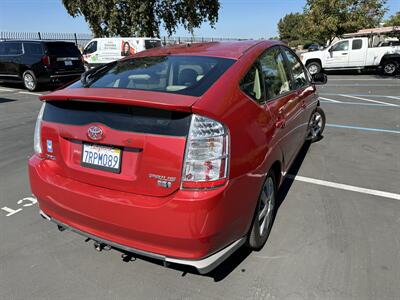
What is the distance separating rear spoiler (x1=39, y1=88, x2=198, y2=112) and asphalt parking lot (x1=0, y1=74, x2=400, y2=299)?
4.40 ft

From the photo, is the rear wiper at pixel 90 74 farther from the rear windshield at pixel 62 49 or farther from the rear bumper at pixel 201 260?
the rear windshield at pixel 62 49

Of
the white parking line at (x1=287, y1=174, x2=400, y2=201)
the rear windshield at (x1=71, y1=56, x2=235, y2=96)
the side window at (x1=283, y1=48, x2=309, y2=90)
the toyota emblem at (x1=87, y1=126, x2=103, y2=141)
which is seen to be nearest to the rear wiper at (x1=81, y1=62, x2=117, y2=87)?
the rear windshield at (x1=71, y1=56, x2=235, y2=96)

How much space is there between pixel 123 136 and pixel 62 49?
1279cm

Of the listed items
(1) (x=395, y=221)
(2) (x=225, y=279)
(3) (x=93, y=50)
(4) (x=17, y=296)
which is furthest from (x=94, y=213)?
(3) (x=93, y=50)

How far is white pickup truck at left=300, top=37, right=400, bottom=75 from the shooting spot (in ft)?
58.2

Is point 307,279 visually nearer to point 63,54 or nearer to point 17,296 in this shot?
point 17,296

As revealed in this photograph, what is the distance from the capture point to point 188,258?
2273 millimetres

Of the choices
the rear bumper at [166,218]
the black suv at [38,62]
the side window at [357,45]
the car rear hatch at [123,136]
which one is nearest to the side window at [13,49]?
the black suv at [38,62]

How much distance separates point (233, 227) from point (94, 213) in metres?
0.94

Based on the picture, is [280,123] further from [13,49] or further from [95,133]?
[13,49]

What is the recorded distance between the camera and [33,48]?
13.4 metres

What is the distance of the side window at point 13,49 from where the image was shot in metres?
13.7

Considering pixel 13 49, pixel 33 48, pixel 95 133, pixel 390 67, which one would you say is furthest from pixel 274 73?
pixel 390 67

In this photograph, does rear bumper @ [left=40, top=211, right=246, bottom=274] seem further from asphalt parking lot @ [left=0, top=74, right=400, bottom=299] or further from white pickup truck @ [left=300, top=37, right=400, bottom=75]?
white pickup truck @ [left=300, top=37, right=400, bottom=75]
